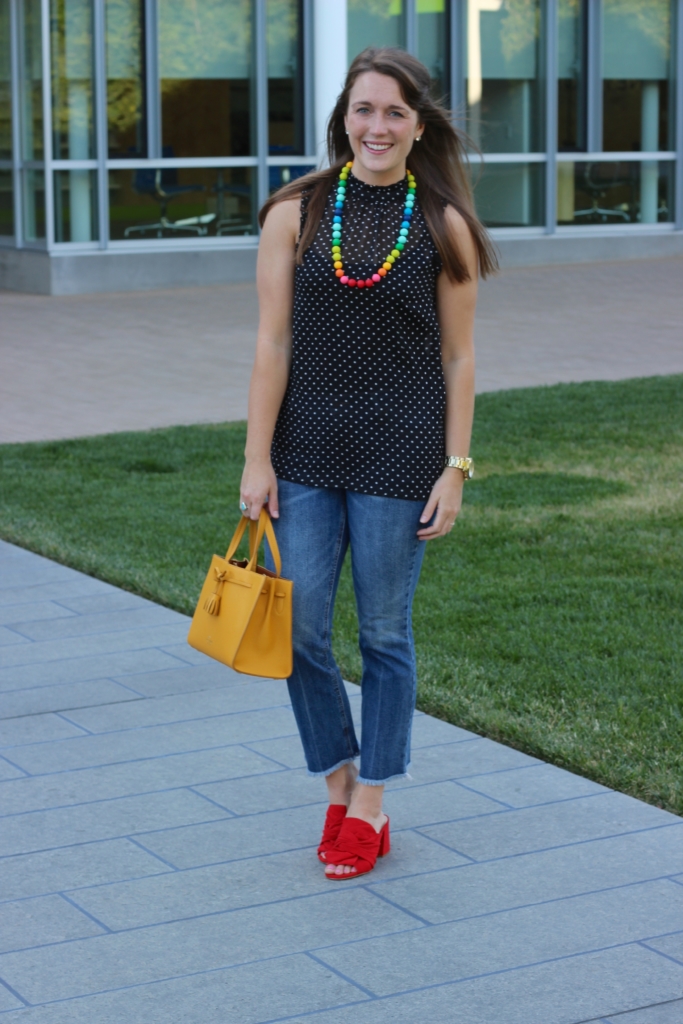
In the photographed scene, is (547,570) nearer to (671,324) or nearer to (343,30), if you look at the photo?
(671,324)

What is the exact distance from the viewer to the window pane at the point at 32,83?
1806 cm

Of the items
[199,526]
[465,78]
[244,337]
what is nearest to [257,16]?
[465,78]

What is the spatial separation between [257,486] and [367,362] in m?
0.37

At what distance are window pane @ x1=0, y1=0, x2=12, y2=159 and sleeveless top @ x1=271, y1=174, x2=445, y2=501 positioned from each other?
641 inches

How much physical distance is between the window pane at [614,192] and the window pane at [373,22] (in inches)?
120

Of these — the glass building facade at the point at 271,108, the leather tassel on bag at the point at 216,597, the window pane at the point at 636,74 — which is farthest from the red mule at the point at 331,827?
the window pane at the point at 636,74

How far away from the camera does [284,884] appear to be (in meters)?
3.54

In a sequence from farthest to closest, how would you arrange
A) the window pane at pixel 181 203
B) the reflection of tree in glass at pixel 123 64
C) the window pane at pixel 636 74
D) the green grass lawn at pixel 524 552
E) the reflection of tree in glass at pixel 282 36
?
the window pane at pixel 636 74 < the reflection of tree in glass at pixel 282 36 < the window pane at pixel 181 203 < the reflection of tree in glass at pixel 123 64 < the green grass lawn at pixel 524 552

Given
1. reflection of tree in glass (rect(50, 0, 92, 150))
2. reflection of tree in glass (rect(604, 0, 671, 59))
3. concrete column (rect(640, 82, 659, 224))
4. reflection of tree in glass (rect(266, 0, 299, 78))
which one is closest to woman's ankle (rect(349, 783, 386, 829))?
reflection of tree in glass (rect(50, 0, 92, 150))

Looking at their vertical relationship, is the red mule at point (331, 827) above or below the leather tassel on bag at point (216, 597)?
below

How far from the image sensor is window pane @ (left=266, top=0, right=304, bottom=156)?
766 inches

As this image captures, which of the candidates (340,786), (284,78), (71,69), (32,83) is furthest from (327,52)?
(340,786)

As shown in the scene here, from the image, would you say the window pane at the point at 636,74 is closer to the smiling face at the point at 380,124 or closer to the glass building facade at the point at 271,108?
the glass building facade at the point at 271,108

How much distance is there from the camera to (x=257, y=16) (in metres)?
19.2
